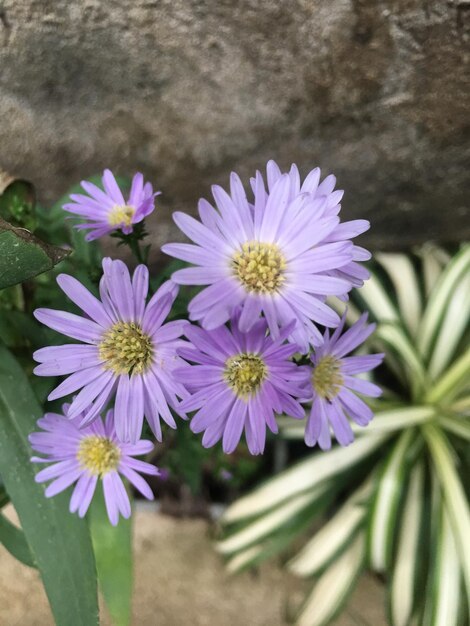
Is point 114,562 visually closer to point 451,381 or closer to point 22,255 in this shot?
point 22,255

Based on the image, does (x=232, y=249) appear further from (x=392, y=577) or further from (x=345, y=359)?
(x=392, y=577)

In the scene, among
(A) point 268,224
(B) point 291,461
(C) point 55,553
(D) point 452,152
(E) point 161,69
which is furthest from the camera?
(B) point 291,461

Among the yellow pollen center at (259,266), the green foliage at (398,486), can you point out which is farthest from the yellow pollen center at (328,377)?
the green foliage at (398,486)

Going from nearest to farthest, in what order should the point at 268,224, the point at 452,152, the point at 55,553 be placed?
the point at 268,224, the point at 55,553, the point at 452,152

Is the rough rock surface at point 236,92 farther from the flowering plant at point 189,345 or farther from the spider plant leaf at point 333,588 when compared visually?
the spider plant leaf at point 333,588

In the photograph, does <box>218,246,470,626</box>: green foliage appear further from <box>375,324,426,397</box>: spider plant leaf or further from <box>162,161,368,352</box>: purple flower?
<box>162,161,368,352</box>: purple flower

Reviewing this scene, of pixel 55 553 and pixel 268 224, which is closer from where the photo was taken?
pixel 268 224

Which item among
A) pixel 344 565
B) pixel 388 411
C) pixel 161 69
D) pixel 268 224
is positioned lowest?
pixel 344 565

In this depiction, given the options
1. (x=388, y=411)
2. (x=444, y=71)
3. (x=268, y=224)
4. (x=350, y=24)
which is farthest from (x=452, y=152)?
(x=268, y=224)
